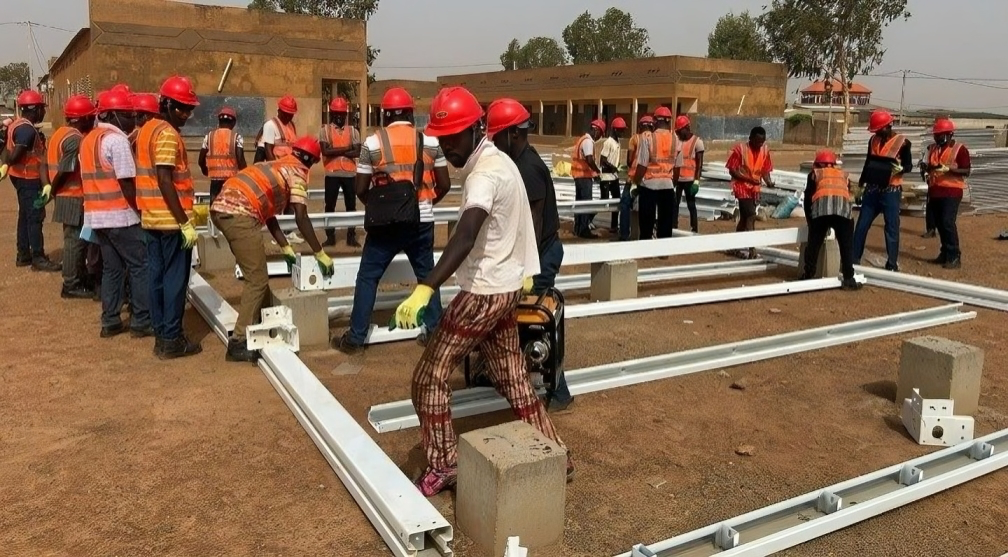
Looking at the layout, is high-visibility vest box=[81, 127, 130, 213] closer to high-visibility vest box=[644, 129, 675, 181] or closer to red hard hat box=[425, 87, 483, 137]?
red hard hat box=[425, 87, 483, 137]

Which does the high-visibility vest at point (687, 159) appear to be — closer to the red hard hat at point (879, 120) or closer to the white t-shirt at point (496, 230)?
the red hard hat at point (879, 120)

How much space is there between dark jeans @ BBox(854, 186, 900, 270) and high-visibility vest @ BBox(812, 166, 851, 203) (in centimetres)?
110

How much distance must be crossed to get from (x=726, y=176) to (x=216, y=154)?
1144cm

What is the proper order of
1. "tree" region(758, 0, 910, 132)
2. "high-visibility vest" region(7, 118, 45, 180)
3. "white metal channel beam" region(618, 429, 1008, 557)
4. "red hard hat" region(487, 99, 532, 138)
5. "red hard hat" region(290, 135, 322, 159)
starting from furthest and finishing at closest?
1. "tree" region(758, 0, 910, 132)
2. "high-visibility vest" region(7, 118, 45, 180)
3. "red hard hat" region(290, 135, 322, 159)
4. "red hard hat" region(487, 99, 532, 138)
5. "white metal channel beam" region(618, 429, 1008, 557)

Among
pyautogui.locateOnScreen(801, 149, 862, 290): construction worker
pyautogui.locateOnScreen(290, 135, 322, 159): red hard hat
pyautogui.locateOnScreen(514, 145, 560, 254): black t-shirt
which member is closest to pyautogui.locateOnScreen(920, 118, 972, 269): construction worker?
pyautogui.locateOnScreen(801, 149, 862, 290): construction worker

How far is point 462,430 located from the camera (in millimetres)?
4500

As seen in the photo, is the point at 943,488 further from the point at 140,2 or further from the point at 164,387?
the point at 140,2

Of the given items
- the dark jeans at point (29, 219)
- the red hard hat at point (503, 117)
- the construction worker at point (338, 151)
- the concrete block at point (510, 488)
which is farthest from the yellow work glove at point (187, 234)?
the construction worker at point (338, 151)

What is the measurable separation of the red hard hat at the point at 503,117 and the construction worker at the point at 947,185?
7900 mm

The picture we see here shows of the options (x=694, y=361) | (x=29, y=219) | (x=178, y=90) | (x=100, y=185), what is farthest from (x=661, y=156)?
(x=29, y=219)

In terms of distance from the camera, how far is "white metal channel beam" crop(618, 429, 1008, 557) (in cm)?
315

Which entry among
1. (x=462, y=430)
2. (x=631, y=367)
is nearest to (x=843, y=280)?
(x=631, y=367)

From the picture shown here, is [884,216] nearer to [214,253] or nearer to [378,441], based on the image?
[378,441]

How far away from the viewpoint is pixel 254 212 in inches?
213
